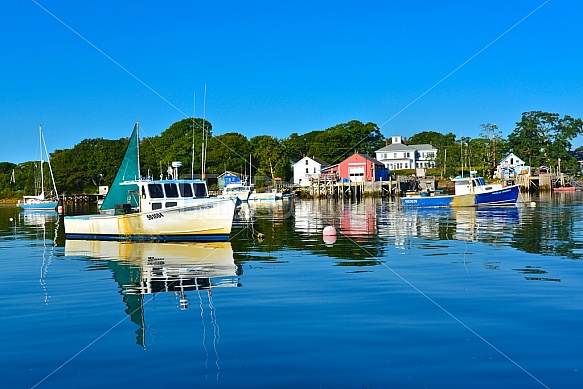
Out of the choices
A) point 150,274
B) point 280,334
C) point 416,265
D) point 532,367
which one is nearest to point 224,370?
point 280,334

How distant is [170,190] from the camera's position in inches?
1061

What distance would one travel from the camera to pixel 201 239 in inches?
1011

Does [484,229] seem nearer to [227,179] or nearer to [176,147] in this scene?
[227,179]

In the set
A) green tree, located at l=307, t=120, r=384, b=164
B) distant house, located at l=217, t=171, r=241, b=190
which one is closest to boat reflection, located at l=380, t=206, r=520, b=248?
distant house, located at l=217, t=171, r=241, b=190

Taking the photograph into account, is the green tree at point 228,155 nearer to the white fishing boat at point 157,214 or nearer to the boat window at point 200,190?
the white fishing boat at point 157,214

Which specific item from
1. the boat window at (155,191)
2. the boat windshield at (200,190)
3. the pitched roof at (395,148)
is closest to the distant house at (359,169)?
the pitched roof at (395,148)

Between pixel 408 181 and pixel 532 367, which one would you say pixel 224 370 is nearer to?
pixel 532 367

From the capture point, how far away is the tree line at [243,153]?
11306 cm

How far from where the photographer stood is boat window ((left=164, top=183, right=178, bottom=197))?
88.1 feet

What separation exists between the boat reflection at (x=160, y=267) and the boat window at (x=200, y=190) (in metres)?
3.00

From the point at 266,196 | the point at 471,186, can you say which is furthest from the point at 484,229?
the point at 266,196

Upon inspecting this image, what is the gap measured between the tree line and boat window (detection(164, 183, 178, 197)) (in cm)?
8132

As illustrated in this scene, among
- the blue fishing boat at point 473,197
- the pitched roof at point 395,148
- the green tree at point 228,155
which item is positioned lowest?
A: the blue fishing boat at point 473,197

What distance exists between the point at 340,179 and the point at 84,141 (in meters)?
53.3
